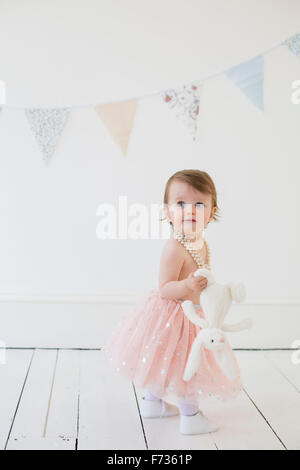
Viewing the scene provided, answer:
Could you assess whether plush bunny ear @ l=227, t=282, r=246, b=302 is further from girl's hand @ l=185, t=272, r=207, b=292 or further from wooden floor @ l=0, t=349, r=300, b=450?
wooden floor @ l=0, t=349, r=300, b=450

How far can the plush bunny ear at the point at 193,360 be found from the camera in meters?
1.50

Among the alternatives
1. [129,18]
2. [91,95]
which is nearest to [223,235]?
[91,95]

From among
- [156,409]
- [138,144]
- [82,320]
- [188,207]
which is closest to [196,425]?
[156,409]

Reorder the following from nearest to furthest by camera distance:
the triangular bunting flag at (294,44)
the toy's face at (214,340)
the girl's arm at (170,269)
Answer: the toy's face at (214,340) → the girl's arm at (170,269) → the triangular bunting flag at (294,44)

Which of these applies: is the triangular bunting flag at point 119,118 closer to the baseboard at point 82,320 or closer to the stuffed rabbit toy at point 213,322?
the baseboard at point 82,320

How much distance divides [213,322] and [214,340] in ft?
0.16

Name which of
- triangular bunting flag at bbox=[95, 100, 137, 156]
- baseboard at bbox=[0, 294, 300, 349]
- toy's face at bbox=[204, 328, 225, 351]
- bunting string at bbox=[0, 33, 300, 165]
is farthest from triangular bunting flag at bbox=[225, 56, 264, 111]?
toy's face at bbox=[204, 328, 225, 351]

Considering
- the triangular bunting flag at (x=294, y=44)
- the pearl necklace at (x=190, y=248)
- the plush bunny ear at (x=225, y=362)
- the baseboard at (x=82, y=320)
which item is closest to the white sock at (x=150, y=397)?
the plush bunny ear at (x=225, y=362)

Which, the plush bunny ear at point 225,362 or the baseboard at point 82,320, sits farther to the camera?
the baseboard at point 82,320

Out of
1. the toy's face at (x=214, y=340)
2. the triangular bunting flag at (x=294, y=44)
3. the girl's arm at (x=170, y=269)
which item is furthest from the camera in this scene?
the triangular bunting flag at (x=294, y=44)

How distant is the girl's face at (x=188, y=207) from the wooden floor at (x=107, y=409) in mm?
523

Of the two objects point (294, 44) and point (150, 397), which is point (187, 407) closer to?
point (150, 397)
